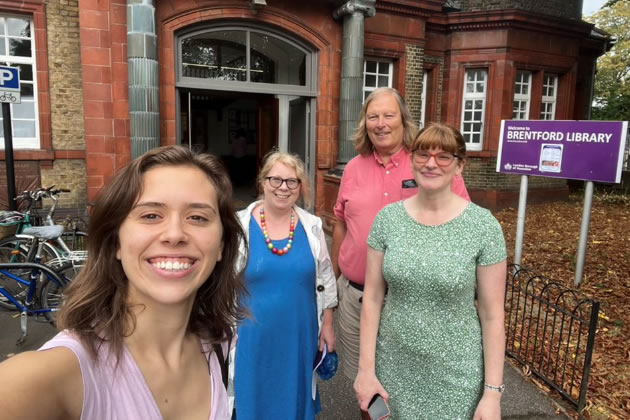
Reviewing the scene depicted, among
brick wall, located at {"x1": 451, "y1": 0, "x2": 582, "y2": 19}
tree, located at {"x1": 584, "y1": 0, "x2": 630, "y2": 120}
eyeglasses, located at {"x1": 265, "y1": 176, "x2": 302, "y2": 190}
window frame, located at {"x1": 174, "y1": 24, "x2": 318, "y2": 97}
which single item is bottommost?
eyeglasses, located at {"x1": 265, "y1": 176, "x2": 302, "y2": 190}

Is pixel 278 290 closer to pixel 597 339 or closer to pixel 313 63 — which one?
pixel 597 339

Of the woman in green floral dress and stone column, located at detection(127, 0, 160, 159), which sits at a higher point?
stone column, located at detection(127, 0, 160, 159)

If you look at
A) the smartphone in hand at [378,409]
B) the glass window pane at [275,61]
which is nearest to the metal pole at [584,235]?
the smartphone in hand at [378,409]

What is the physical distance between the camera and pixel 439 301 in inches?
68.5

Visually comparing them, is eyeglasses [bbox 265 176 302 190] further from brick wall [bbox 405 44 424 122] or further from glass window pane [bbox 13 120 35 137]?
brick wall [bbox 405 44 424 122]

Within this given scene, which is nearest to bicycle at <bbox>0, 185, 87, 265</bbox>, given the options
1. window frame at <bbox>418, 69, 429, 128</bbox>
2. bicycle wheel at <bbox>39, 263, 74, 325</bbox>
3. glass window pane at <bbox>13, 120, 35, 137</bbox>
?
bicycle wheel at <bbox>39, 263, 74, 325</bbox>

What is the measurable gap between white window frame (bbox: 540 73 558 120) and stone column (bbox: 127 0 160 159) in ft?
37.4

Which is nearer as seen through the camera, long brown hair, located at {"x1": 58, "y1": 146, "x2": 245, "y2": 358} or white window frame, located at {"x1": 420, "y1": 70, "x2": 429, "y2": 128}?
long brown hair, located at {"x1": 58, "y1": 146, "x2": 245, "y2": 358}

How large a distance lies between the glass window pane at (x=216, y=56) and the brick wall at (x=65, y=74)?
1.99 m

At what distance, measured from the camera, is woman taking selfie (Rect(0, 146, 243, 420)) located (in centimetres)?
94

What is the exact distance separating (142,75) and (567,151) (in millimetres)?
6545

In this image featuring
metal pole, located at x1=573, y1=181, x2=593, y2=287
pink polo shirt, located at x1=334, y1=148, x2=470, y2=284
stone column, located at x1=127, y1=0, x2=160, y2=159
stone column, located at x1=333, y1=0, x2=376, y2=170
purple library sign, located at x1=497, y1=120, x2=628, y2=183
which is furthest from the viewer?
stone column, located at x1=333, y1=0, x2=376, y2=170

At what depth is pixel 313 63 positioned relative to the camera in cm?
922

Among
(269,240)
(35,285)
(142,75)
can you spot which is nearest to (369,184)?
(269,240)
